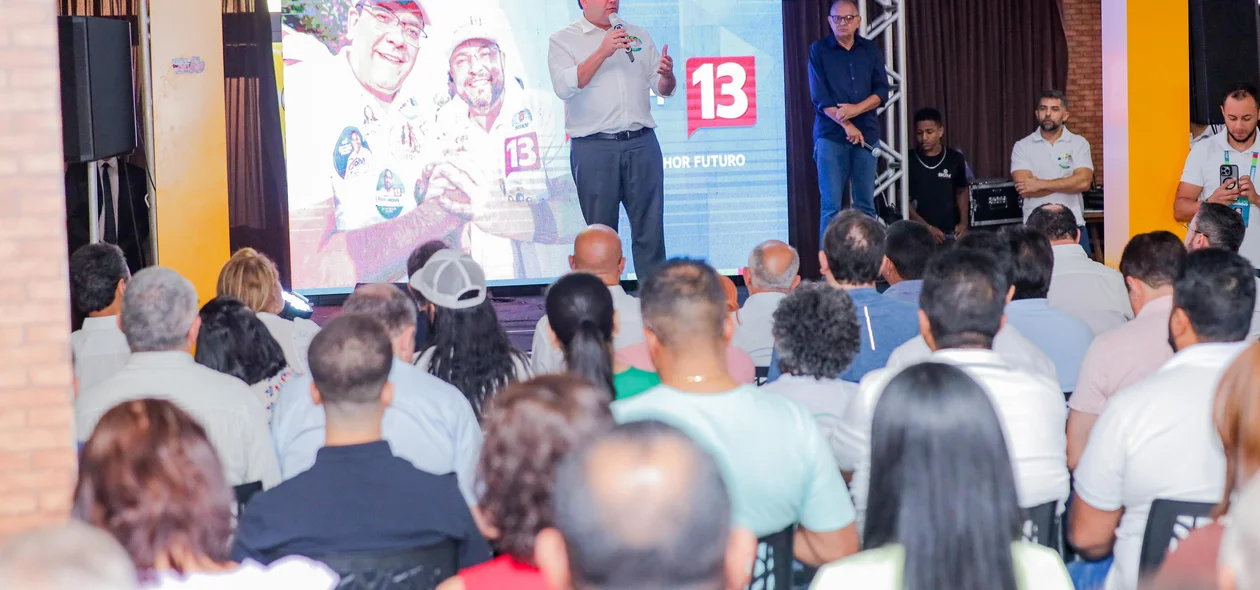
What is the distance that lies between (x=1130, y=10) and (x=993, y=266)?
414 cm

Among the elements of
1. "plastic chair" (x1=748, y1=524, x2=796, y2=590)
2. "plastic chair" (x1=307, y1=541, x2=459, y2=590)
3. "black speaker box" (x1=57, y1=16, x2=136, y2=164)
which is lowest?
"plastic chair" (x1=748, y1=524, x2=796, y2=590)

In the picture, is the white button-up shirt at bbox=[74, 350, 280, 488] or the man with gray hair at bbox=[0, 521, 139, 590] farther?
the white button-up shirt at bbox=[74, 350, 280, 488]

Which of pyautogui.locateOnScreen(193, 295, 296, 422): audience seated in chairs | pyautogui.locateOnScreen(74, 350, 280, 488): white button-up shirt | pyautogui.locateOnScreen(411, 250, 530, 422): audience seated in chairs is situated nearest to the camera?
pyautogui.locateOnScreen(74, 350, 280, 488): white button-up shirt

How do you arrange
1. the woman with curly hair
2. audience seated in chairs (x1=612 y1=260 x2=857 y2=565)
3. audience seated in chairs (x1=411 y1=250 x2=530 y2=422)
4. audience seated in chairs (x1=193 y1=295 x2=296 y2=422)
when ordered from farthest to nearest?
audience seated in chairs (x1=193 y1=295 x2=296 y2=422) → audience seated in chairs (x1=411 y1=250 x2=530 y2=422) → audience seated in chairs (x1=612 y1=260 x2=857 y2=565) → the woman with curly hair

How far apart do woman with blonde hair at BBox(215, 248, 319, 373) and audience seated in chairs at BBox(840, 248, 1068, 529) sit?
1.99 metres

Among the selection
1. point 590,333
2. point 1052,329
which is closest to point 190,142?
point 590,333

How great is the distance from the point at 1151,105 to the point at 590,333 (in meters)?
4.38

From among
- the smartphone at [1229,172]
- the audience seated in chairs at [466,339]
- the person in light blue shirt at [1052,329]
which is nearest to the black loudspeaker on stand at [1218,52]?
the smartphone at [1229,172]

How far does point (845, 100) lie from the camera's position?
691cm

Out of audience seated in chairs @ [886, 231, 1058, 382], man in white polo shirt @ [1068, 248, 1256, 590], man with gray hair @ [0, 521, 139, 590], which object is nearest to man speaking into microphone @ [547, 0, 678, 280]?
audience seated in chairs @ [886, 231, 1058, 382]

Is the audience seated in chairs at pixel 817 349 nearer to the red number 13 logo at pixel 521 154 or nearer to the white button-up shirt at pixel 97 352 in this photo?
the white button-up shirt at pixel 97 352

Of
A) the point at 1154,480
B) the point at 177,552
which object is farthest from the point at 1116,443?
the point at 177,552

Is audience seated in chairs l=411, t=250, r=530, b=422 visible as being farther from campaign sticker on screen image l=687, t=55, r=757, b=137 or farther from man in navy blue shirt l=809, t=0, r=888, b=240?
campaign sticker on screen image l=687, t=55, r=757, b=137

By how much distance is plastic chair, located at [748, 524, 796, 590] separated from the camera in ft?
7.63
